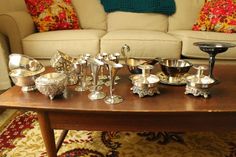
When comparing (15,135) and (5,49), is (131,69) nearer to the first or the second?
(15,135)

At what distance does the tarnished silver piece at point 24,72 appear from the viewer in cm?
105

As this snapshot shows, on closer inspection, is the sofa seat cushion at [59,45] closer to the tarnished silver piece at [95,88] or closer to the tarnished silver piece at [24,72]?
the tarnished silver piece at [24,72]

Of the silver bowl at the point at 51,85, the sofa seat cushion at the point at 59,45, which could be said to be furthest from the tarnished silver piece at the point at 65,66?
the sofa seat cushion at the point at 59,45

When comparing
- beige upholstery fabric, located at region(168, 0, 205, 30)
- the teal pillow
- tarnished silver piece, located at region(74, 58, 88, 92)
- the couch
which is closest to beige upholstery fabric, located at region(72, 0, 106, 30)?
the teal pillow

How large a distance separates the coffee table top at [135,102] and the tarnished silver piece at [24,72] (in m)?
0.04

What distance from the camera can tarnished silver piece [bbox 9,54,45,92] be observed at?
41.3 inches

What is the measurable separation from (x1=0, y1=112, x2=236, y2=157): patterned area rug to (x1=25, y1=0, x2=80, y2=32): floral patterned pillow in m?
0.99

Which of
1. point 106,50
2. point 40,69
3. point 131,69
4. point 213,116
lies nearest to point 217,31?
point 106,50

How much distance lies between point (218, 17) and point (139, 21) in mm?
666

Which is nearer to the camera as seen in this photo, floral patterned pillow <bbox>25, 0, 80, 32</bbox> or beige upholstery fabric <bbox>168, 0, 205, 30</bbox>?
floral patterned pillow <bbox>25, 0, 80, 32</bbox>

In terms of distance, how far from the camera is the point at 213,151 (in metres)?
1.20

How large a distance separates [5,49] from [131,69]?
1036 millimetres

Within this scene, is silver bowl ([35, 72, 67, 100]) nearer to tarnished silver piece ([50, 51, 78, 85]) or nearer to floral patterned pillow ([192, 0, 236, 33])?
tarnished silver piece ([50, 51, 78, 85])

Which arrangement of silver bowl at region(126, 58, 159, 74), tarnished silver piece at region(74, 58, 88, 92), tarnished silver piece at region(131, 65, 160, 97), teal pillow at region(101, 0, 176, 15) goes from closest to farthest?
tarnished silver piece at region(131, 65, 160, 97)
tarnished silver piece at region(74, 58, 88, 92)
silver bowl at region(126, 58, 159, 74)
teal pillow at region(101, 0, 176, 15)
